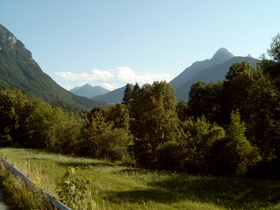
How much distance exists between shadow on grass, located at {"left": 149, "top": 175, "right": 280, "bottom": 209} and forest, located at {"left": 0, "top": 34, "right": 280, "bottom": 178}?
4.08 m

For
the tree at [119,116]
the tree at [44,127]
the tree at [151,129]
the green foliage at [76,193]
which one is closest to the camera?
the green foliage at [76,193]

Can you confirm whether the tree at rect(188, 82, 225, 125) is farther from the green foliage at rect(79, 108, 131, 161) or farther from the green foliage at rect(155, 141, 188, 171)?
the green foliage at rect(155, 141, 188, 171)

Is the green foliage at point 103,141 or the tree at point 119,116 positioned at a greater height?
the tree at point 119,116

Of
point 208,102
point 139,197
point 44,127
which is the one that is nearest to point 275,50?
point 139,197

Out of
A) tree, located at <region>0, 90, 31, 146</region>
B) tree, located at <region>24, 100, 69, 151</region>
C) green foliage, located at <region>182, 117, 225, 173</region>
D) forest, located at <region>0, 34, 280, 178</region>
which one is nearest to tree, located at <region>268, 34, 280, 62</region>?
forest, located at <region>0, 34, 280, 178</region>

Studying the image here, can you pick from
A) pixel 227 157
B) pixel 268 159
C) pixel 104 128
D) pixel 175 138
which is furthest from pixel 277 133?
pixel 104 128

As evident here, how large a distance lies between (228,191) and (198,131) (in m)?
10.2

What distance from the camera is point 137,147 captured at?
93.4ft

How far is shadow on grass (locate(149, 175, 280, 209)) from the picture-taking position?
10.8 m

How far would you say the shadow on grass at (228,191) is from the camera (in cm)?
1082

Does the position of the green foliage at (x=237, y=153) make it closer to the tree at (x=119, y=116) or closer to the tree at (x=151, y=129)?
the tree at (x=151, y=129)

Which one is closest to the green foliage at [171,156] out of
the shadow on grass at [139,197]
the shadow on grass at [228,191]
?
the shadow on grass at [228,191]

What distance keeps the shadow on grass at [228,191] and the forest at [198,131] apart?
4.08 metres

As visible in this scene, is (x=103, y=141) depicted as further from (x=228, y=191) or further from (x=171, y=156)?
(x=228, y=191)
